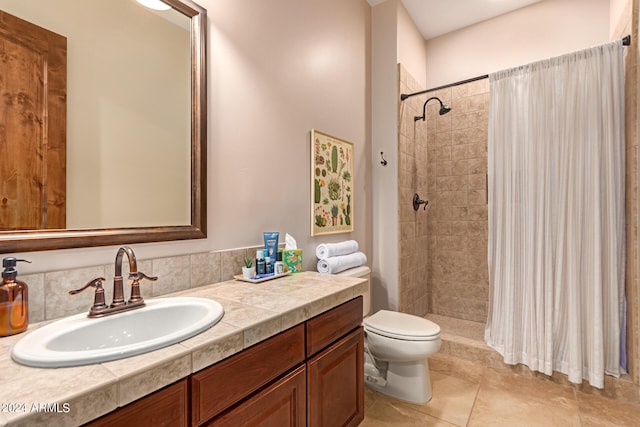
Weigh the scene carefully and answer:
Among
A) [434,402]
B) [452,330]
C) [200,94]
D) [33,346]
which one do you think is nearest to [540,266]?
[452,330]

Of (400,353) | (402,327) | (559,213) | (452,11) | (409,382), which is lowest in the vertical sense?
(409,382)

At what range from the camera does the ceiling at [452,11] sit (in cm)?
266

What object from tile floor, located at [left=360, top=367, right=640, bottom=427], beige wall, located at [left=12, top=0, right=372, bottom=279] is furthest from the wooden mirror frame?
tile floor, located at [left=360, top=367, right=640, bottom=427]

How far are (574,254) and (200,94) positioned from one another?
238 centimetres

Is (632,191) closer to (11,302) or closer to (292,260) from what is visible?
(292,260)

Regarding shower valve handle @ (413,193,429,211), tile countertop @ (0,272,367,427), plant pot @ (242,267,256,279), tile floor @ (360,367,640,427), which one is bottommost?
tile floor @ (360,367,640,427)

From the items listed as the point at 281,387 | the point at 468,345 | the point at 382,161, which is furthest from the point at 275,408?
the point at 382,161

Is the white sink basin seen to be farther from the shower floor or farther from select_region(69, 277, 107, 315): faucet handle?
the shower floor

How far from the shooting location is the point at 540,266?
82.7 inches

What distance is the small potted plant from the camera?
1432 millimetres

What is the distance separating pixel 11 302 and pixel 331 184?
168 centimetres

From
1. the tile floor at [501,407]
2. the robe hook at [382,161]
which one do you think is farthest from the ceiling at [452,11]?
the tile floor at [501,407]

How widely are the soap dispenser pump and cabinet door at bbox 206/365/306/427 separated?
570mm

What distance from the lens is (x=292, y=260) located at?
5.39 ft
